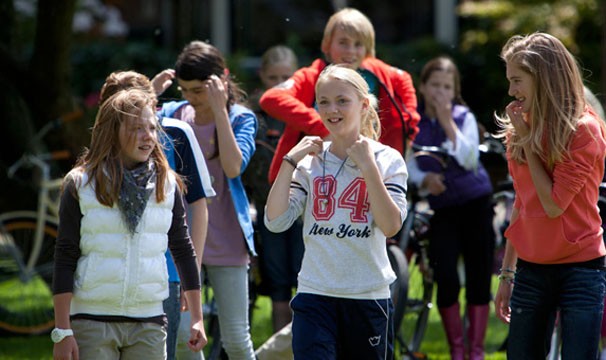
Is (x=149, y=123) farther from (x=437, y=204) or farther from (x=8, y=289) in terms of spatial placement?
(x=8, y=289)

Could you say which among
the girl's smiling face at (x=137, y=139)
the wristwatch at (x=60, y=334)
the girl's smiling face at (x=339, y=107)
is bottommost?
the wristwatch at (x=60, y=334)

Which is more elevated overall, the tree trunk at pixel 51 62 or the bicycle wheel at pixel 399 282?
the tree trunk at pixel 51 62

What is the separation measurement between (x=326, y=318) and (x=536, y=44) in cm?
148

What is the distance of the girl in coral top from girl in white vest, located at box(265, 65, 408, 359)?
1.88 ft

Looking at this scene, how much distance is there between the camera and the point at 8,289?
855 centimetres

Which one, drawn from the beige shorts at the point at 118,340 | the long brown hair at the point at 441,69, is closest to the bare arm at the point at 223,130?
the beige shorts at the point at 118,340

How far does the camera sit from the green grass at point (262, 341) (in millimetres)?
7699

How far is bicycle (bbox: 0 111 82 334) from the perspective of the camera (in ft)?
27.5

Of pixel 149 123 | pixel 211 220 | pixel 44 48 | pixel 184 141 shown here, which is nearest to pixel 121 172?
pixel 149 123

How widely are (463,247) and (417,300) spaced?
469 mm

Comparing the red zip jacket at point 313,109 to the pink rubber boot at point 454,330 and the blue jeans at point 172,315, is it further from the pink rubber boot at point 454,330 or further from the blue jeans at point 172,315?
the pink rubber boot at point 454,330

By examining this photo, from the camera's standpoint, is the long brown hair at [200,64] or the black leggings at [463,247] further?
the black leggings at [463,247]

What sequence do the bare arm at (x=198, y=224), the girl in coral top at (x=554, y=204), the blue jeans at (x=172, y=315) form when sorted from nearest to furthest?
the girl in coral top at (x=554, y=204) → the blue jeans at (x=172, y=315) → the bare arm at (x=198, y=224)

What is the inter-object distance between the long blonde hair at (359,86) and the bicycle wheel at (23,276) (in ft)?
14.2
